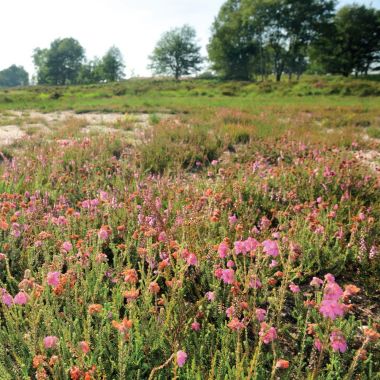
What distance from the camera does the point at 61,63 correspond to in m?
98.2

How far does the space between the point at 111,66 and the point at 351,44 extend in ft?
194

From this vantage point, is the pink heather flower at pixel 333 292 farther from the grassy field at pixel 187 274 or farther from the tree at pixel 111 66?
A: the tree at pixel 111 66

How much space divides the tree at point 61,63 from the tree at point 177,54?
25.6 meters

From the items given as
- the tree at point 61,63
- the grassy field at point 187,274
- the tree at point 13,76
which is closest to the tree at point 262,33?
the tree at point 61,63

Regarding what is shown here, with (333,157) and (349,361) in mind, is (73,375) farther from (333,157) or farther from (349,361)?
(333,157)

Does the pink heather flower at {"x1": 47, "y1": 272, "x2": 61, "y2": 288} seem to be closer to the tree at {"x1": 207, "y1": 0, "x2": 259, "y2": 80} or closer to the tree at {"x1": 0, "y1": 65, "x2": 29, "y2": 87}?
the tree at {"x1": 207, "y1": 0, "x2": 259, "y2": 80}

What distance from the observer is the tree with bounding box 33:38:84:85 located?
9662 cm

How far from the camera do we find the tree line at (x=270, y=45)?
5519cm

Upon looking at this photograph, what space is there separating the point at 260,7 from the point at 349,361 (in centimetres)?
6520

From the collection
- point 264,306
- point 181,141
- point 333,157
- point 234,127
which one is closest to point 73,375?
point 264,306

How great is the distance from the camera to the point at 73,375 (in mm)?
1358

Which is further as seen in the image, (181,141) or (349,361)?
(181,141)

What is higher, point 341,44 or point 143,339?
point 341,44

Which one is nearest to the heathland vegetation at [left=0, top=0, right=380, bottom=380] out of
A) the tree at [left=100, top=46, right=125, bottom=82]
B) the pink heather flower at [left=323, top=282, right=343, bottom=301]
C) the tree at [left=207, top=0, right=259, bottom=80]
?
the pink heather flower at [left=323, top=282, right=343, bottom=301]
